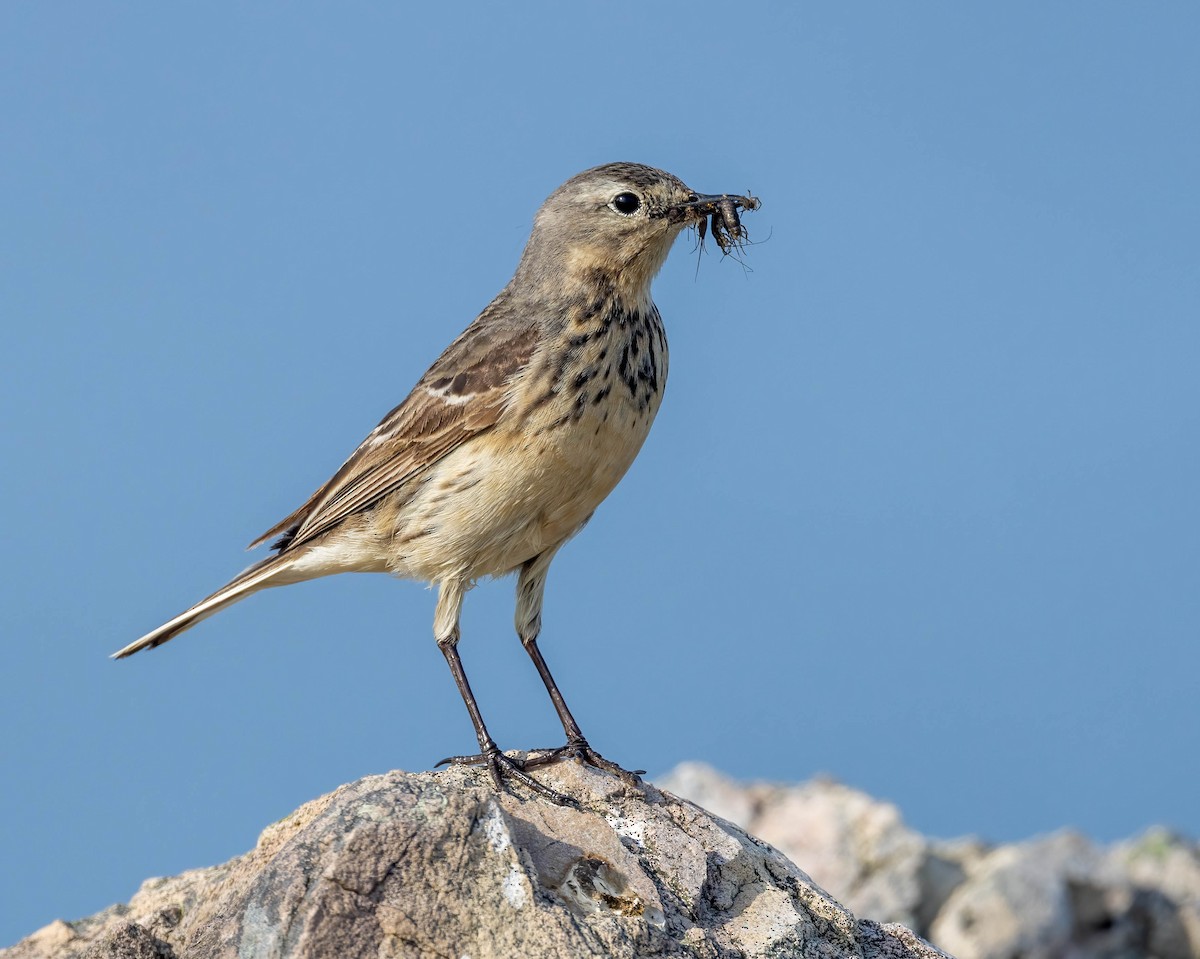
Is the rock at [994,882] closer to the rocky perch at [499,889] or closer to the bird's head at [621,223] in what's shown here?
the rocky perch at [499,889]

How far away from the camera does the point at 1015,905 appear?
29.7 feet

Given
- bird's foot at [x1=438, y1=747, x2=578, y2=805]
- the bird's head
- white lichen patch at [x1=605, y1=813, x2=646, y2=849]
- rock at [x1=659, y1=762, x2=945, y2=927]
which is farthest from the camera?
rock at [x1=659, y1=762, x2=945, y2=927]

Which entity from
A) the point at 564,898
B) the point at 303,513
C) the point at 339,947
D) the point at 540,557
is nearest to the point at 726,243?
the point at 540,557

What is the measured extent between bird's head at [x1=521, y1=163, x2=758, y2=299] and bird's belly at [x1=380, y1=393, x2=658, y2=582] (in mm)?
738

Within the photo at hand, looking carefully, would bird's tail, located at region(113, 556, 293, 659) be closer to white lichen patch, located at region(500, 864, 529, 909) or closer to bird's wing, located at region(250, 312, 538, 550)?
bird's wing, located at region(250, 312, 538, 550)

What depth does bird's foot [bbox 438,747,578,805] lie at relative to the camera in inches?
219

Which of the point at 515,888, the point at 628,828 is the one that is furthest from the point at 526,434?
the point at 515,888

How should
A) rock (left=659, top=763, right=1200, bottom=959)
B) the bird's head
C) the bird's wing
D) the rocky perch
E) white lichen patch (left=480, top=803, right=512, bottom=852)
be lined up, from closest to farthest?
the rocky perch, white lichen patch (left=480, top=803, right=512, bottom=852), the bird's wing, the bird's head, rock (left=659, top=763, right=1200, bottom=959)

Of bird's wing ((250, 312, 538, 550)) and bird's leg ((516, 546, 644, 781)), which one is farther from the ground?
bird's wing ((250, 312, 538, 550))

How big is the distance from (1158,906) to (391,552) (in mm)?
5547

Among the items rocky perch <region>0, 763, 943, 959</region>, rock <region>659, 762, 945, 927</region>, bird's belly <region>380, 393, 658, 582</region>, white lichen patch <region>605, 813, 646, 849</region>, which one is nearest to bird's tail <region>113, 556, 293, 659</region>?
bird's belly <region>380, 393, 658, 582</region>

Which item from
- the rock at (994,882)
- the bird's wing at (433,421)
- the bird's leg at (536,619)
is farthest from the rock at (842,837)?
the bird's wing at (433,421)

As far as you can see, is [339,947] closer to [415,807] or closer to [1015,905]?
[415,807]

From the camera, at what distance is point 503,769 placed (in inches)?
228
